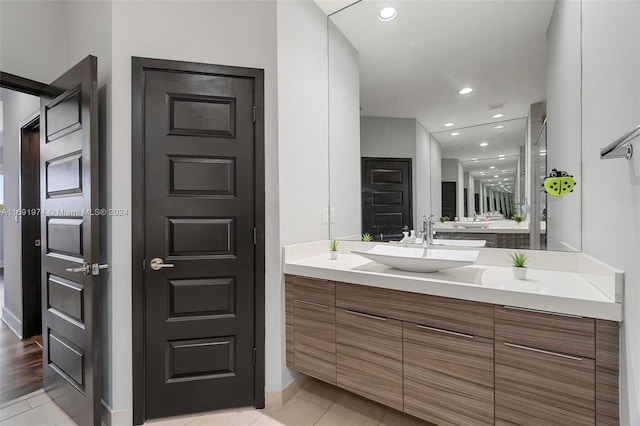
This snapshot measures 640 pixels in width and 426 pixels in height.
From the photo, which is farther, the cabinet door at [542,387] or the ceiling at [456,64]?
the ceiling at [456,64]

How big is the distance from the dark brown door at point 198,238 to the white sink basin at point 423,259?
845mm

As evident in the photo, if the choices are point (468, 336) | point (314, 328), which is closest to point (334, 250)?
point (314, 328)

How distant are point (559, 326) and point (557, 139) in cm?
107

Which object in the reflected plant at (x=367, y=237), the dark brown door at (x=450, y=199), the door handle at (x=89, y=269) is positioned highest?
the dark brown door at (x=450, y=199)

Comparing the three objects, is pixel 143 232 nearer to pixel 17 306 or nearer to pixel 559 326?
pixel 559 326

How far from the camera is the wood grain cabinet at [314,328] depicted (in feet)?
6.15

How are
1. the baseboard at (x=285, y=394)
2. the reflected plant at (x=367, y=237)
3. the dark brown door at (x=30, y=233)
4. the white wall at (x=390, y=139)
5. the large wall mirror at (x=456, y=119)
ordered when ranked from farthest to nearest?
the dark brown door at (x=30, y=233) < the reflected plant at (x=367, y=237) < the white wall at (x=390, y=139) < the baseboard at (x=285, y=394) < the large wall mirror at (x=456, y=119)

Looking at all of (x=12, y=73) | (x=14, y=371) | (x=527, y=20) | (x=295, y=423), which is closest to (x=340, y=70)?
(x=527, y=20)

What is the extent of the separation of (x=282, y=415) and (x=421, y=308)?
115 cm

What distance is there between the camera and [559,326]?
1204mm

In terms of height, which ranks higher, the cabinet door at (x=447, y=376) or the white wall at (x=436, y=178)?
the white wall at (x=436, y=178)

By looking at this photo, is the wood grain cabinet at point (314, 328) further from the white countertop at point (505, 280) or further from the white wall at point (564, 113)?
the white wall at point (564, 113)

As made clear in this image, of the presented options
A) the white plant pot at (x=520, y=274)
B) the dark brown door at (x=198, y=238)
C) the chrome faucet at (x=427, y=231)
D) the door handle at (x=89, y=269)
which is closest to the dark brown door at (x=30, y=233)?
the door handle at (x=89, y=269)

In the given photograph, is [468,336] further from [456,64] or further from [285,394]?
[456,64]
